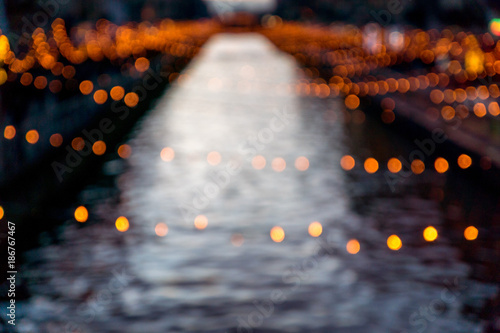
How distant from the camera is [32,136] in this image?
1855 centimetres

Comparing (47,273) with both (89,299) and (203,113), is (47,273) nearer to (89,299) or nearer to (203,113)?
(89,299)

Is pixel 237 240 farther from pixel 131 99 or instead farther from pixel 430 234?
pixel 131 99

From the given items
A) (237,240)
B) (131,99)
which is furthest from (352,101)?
(237,240)

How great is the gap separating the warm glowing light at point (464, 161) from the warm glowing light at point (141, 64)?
96.7 ft

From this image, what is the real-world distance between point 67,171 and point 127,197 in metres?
2.92

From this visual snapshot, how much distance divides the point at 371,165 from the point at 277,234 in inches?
292

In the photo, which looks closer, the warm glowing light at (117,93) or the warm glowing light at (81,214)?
the warm glowing light at (81,214)

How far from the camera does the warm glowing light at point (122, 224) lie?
13948 millimetres

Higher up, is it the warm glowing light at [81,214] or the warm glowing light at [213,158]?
the warm glowing light at [81,214]

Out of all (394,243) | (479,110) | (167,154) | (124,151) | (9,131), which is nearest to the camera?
(394,243)

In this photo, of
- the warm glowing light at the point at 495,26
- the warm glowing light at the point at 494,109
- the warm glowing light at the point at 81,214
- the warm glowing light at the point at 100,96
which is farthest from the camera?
the warm glowing light at the point at 100,96

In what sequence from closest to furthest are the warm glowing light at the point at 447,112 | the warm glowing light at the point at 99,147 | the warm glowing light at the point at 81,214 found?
1. the warm glowing light at the point at 81,214
2. the warm glowing light at the point at 99,147
3. the warm glowing light at the point at 447,112

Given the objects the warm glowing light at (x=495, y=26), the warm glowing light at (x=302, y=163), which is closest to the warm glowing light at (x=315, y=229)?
the warm glowing light at (x=302, y=163)

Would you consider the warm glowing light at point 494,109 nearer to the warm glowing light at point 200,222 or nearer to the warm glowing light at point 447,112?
the warm glowing light at point 447,112
